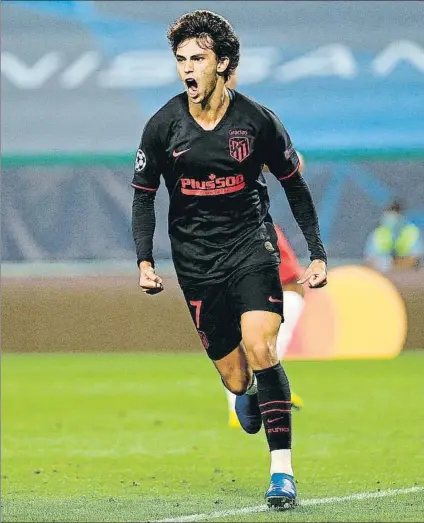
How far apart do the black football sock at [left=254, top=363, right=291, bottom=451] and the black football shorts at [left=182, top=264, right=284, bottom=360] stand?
0.98 ft

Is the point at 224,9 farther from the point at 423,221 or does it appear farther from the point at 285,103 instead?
the point at 423,221

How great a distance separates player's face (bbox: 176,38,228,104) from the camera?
626 cm

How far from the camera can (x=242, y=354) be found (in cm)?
694

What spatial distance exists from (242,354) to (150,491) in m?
A: 0.84

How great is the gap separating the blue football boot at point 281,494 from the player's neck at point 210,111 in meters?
1.66

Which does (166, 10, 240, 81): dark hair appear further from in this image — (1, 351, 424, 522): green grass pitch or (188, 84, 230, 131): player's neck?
(1, 351, 424, 522): green grass pitch

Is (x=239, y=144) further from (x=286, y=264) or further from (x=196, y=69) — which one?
(x=286, y=264)

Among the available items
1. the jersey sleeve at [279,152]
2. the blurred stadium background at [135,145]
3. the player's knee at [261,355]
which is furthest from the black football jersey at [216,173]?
the blurred stadium background at [135,145]

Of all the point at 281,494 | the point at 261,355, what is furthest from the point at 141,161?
the point at 281,494

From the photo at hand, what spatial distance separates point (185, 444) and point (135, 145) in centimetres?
931

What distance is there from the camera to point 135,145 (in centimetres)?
1809

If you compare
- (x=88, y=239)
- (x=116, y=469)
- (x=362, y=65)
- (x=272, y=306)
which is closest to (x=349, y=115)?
(x=362, y=65)

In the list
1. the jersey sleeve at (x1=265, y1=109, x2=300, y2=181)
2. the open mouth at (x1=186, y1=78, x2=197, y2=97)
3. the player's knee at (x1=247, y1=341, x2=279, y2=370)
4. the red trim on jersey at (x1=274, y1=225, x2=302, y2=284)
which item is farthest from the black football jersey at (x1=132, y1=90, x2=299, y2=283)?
the red trim on jersey at (x1=274, y1=225, x2=302, y2=284)

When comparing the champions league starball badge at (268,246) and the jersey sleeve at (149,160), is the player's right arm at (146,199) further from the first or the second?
the champions league starball badge at (268,246)
